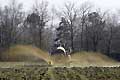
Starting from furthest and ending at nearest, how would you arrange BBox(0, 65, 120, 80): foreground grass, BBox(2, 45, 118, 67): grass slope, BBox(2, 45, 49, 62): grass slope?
1. BBox(2, 45, 49, 62): grass slope
2. BBox(2, 45, 118, 67): grass slope
3. BBox(0, 65, 120, 80): foreground grass

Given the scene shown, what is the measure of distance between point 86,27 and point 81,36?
2.56 meters

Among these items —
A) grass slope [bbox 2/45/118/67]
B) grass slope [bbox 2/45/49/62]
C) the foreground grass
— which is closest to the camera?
the foreground grass

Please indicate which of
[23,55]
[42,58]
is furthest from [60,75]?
[23,55]

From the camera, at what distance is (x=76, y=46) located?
277 ft

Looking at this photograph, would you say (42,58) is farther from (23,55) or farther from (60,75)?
(60,75)

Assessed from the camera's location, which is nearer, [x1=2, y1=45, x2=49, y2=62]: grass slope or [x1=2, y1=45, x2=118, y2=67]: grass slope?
[x1=2, y1=45, x2=118, y2=67]: grass slope

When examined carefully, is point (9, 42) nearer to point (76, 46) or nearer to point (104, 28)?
point (76, 46)

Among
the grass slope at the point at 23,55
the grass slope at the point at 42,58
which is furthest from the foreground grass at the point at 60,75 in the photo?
the grass slope at the point at 23,55

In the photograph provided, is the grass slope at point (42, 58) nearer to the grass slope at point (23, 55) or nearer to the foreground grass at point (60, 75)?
the grass slope at point (23, 55)

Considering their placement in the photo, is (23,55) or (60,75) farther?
(23,55)

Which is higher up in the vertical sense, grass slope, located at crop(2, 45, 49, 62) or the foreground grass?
the foreground grass

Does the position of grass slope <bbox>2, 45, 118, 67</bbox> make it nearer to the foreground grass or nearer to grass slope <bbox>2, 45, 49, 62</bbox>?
grass slope <bbox>2, 45, 49, 62</bbox>

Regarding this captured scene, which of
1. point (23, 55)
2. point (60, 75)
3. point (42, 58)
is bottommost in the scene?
point (42, 58)

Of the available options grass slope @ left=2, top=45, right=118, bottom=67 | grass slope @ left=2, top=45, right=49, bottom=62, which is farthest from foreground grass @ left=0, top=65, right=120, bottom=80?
grass slope @ left=2, top=45, right=49, bottom=62
